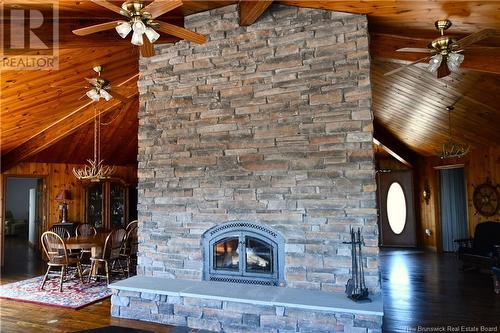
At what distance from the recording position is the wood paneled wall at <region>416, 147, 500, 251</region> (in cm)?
749

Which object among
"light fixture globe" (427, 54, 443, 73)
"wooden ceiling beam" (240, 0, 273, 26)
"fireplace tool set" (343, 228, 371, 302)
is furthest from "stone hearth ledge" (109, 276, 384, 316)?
"wooden ceiling beam" (240, 0, 273, 26)

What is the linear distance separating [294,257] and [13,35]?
381 cm

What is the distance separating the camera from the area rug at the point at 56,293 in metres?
5.06

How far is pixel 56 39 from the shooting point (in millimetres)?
4168

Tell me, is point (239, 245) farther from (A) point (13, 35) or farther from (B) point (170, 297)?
(A) point (13, 35)

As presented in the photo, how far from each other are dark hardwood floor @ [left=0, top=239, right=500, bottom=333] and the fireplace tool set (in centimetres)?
64

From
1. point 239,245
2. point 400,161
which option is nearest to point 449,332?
point 239,245

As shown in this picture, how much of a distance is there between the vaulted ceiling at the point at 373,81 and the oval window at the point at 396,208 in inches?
55.8

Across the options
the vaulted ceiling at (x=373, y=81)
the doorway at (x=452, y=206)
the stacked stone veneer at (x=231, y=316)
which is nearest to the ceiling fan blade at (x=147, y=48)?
the vaulted ceiling at (x=373, y=81)

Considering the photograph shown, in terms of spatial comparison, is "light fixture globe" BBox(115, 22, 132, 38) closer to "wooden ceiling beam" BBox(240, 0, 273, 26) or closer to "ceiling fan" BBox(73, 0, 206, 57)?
"ceiling fan" BBox(73, 0, 206, 57)

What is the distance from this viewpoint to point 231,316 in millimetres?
3842

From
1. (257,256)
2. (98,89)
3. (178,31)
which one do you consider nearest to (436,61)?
(178,31)

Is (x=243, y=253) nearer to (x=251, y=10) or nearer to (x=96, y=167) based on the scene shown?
(x=251, y=10)

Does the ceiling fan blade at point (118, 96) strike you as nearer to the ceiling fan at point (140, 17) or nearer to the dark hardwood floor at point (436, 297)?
the ceiling fan at point (140, 17)
